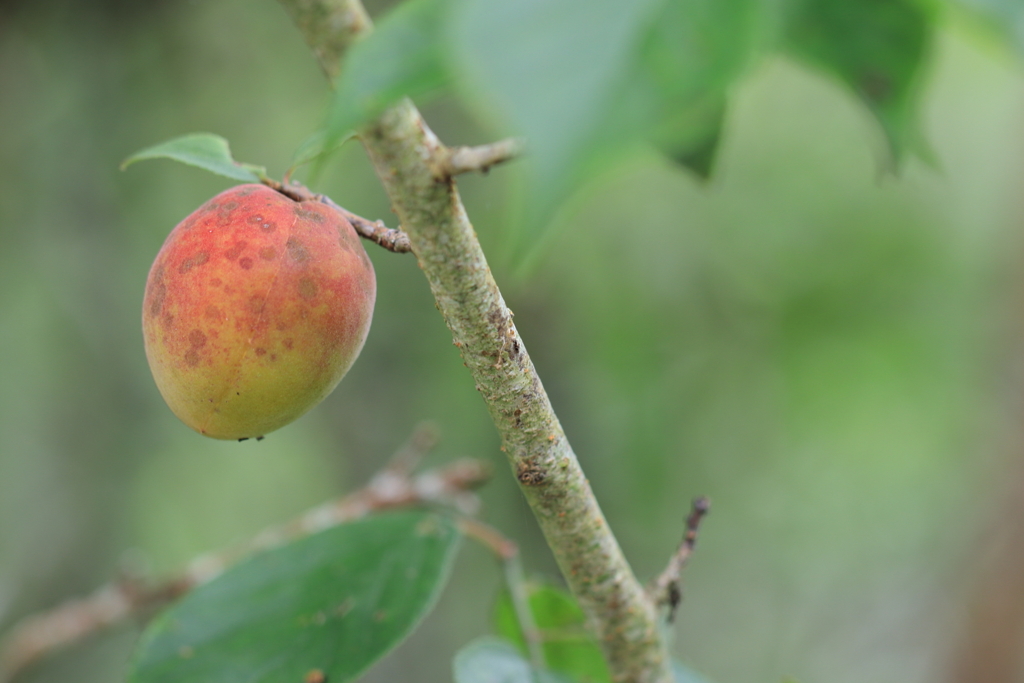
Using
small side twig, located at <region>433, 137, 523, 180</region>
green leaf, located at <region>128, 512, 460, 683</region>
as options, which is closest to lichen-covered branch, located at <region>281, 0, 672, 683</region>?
small side twig, located at <region>433, 137, 523, 180</region>

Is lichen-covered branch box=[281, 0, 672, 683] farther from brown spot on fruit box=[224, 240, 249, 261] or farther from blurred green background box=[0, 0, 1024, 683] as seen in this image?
blurred green background box=[0, 0, 1024, 683]

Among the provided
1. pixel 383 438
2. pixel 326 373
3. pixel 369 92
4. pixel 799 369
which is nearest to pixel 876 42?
pixel 369 92

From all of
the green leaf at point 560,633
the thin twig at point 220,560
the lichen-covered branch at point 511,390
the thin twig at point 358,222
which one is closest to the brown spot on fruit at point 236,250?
the thin twig at point 358,222

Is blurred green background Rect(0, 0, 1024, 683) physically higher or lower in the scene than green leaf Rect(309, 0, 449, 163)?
lower

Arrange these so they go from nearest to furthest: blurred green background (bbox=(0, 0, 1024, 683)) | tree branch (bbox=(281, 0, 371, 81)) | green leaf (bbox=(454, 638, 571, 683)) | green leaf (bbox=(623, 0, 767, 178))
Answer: green leaf (bbox=(623, 0, 767, 178)) < tree branch (bbox=(281, 0, 371, 81)) < green leaf (bbox=(454, 638, 571, 683)) < blurred green background (bbox=(0, 0, 1024, 683))

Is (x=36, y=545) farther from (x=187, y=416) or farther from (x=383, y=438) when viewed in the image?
(x=187, y=416)

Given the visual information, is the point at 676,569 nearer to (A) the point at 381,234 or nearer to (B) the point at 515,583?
(B) the point at 515,583

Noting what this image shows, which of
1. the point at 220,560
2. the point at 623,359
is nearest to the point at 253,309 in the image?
the point at 220,560
